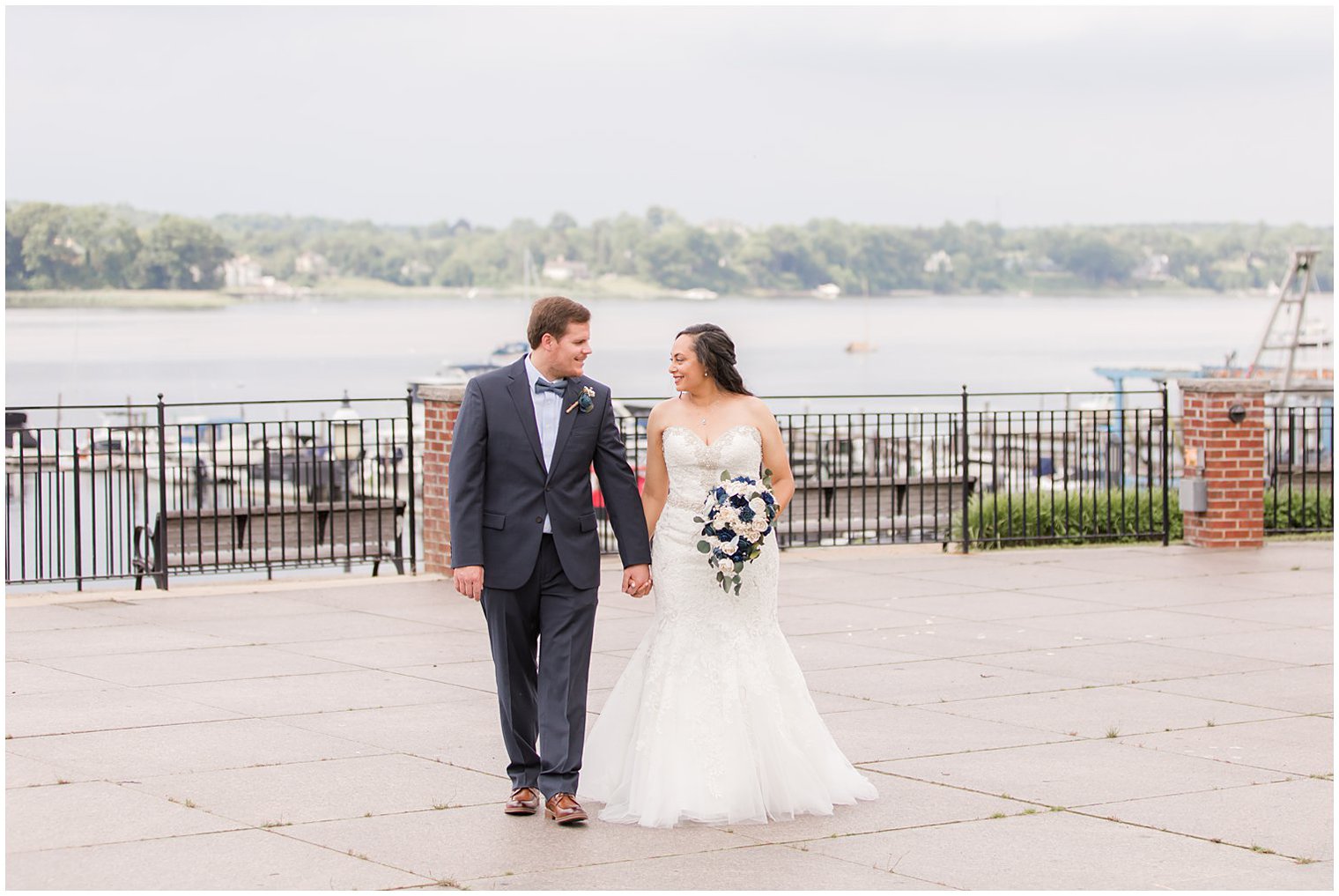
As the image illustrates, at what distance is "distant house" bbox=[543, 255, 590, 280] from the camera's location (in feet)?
478

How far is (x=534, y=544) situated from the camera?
20.9ft

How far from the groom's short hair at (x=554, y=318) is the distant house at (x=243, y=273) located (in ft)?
459

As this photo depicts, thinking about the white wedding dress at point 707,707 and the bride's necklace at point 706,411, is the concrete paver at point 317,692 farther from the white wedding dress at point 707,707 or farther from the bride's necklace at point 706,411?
the bride's necklace at point 706,411

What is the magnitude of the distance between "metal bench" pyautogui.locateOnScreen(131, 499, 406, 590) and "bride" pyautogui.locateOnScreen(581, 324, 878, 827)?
24.3 ft

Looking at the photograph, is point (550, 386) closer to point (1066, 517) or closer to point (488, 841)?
point (488, 841)

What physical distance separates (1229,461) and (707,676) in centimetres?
985

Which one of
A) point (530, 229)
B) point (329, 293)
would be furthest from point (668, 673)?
point (530, 229)

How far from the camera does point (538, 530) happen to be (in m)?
→ 6.39

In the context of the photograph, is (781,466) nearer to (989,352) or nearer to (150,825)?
(150,825)

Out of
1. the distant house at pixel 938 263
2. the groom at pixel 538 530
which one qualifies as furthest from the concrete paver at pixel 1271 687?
the distant house at pixel 938 263

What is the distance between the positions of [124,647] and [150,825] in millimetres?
4386

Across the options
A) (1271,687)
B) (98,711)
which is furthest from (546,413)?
(1271,687)

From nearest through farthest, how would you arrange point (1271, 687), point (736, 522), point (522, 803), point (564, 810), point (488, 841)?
point (488, 841) → point (564, 810) → point (522, 803) → point (736, 522) → point (1271, 687)

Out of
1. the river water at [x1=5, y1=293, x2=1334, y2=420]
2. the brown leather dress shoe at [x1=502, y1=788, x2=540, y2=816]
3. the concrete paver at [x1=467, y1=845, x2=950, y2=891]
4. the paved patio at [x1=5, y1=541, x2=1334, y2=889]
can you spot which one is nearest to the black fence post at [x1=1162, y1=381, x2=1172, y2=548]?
the paved patio at [x1=5, y1=541, x2=1334, y2=889]
